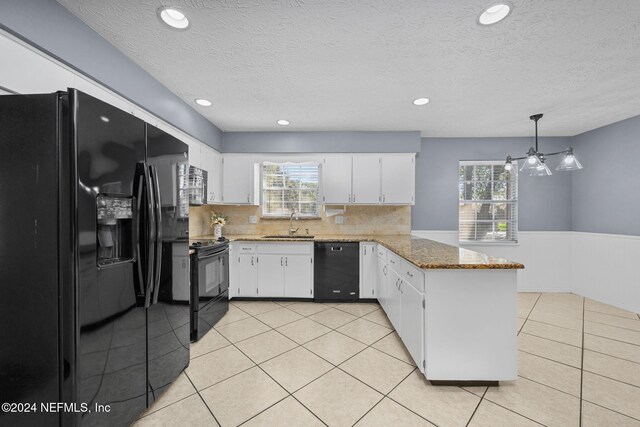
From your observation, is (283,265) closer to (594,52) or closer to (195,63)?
(195,63)

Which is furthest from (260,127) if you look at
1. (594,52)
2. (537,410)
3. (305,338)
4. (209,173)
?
(537,410)

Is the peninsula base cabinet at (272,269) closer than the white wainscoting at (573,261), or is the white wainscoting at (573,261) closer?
the white wainscoting at (573,261)

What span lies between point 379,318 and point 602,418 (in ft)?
5.87

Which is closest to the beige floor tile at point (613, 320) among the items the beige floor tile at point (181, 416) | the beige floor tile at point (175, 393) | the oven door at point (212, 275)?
the beige floor tile at point (181, 416)

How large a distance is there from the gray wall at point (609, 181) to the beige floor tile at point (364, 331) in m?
3.71

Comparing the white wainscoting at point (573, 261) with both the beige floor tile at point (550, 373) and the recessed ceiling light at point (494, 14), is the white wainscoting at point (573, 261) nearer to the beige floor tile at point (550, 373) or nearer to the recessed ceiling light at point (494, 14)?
the beige floor tile at point (550, 373)

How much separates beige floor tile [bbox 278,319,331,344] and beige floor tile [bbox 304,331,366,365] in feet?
0.28

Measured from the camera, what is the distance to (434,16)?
1.57 m

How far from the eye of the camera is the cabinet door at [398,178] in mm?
3789

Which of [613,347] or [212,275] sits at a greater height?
[212,275]

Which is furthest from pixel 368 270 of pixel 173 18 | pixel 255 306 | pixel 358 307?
pixel 173 18

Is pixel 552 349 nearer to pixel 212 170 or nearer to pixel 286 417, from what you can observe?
pixel 286 417

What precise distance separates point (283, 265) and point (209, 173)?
66.7 inches

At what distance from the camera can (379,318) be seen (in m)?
2.98
